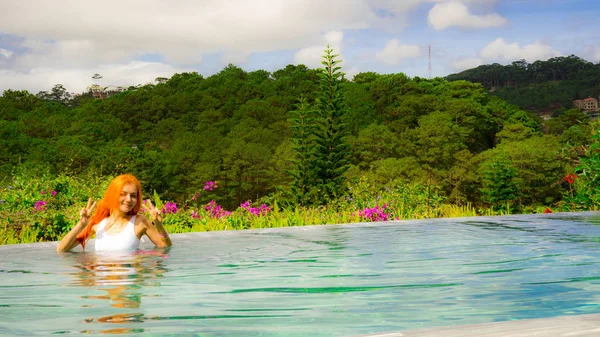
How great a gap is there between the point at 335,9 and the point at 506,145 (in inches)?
1362

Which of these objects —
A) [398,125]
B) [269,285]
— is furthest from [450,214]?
[398,125]

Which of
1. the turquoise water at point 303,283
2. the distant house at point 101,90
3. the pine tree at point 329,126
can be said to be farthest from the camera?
the distant house at point 101,90

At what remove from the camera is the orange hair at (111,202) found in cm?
525

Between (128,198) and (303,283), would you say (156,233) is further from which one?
(303,283)

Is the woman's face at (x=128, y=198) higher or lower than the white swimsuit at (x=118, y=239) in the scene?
higher

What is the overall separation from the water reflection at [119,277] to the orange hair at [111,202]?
0.68 ft

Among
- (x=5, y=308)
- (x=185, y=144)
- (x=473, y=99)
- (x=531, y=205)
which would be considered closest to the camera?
(x=5, y=308)

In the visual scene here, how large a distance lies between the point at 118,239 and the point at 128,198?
405mm

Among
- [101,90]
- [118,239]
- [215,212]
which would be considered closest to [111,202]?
[118,239]

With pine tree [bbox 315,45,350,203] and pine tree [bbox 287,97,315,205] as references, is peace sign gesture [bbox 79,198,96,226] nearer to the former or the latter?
pine tree [bbox 287,97,315,205]

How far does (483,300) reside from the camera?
11.5ft

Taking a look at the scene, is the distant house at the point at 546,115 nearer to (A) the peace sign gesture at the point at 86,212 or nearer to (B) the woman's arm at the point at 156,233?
(B) the woman's arm at the point at 156,233

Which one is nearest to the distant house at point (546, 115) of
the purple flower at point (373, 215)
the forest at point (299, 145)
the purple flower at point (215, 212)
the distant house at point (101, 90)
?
the forest at point (299, 145)

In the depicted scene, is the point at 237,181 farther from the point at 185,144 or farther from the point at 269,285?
the point at 269,285
